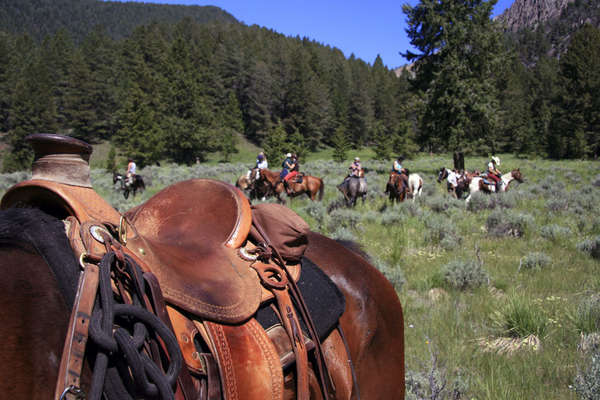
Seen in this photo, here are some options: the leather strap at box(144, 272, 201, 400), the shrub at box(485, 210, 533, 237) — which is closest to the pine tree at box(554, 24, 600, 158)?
the shrub at box(485, 210, 533, 237)

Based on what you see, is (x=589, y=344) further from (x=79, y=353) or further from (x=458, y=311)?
(x=79, y=353)

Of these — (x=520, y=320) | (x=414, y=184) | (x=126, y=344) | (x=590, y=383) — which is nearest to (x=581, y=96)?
(x=414, y=184)

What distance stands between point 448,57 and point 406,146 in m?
31.1

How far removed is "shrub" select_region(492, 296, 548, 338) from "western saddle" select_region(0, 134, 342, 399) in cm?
275

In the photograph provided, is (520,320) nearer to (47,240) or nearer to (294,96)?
(47,240)

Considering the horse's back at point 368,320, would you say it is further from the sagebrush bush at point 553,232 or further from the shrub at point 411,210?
the shrub at point 411,210

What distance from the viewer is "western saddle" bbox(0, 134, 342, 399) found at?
1.17 metres

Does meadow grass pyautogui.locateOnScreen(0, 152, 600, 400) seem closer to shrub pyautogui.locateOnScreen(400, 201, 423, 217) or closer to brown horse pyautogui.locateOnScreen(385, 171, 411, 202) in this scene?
shrub pyautogui.locateOnScreen(400, 201, 423, 217)

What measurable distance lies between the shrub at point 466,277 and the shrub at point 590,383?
90.8 inches

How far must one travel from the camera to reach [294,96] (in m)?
68.9

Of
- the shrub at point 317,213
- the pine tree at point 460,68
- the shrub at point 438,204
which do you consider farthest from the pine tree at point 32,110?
the shrub at point 438,204

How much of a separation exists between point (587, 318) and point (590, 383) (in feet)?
4.25

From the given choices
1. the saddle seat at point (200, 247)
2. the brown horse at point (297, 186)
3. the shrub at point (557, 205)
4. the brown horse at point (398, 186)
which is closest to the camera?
the saddle seat at point (200, 247)

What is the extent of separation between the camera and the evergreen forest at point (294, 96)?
2564 cm
